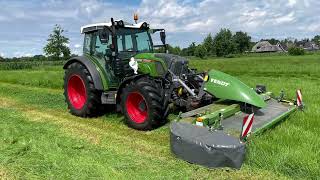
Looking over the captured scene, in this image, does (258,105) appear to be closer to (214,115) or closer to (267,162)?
(214,115)

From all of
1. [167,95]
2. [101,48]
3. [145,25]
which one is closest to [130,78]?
[167,95]

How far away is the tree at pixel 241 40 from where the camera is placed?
326ft

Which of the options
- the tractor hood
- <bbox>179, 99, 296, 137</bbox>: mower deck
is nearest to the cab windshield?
the tractor hood

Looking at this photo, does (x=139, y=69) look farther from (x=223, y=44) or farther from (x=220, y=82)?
(x=223, y=44)

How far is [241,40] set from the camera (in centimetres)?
10069

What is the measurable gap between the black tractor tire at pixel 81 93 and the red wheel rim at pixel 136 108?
1.27 m

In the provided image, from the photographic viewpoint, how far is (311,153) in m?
5.23

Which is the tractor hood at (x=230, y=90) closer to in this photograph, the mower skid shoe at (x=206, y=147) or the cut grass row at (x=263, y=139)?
the cut grass row at (x=263, y=139)

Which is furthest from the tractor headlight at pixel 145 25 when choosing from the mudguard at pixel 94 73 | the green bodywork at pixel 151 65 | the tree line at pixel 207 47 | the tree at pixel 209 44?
the tree at pixel 209 44

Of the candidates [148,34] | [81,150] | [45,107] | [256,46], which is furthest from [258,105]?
[256,46]

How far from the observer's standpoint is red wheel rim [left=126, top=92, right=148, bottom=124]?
759 cm

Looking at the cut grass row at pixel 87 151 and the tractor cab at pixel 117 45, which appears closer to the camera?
the cut grass row at pixel 87 151

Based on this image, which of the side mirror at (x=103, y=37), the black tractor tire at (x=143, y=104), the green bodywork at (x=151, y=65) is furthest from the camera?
the green bodywork at (x=151, y=65)

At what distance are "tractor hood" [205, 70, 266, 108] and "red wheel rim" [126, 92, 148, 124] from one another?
1.36 m
